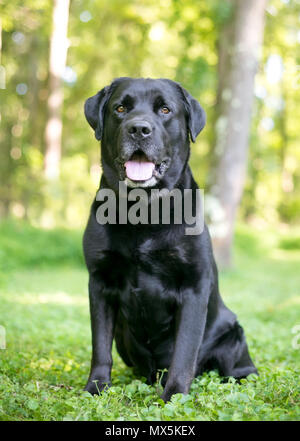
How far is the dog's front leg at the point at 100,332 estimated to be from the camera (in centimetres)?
316

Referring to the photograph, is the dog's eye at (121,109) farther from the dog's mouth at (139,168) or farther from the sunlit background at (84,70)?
the sunlit background at (84,70)

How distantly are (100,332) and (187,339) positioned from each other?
58cm

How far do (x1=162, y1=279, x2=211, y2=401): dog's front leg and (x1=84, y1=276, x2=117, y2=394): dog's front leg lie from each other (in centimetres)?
45

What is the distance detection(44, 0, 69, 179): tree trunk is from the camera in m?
Answer: 14.6

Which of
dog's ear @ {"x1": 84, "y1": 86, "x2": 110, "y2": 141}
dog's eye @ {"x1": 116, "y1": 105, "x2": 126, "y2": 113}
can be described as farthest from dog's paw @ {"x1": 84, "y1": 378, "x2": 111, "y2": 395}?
dog's eye @ {"x1": 116, "y1": 105, "x2": 126, "y2": 113}

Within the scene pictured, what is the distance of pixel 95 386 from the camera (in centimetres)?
310

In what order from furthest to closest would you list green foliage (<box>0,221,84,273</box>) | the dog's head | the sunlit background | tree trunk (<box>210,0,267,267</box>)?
the sunlit background, green foliage (<box>0,221,84,273</box>), tree trunk (<box>210,0,267,267</box>), the dog's head

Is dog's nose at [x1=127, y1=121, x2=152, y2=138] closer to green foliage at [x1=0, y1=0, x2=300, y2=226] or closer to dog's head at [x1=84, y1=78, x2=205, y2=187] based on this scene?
dog's head at [x1=84, y1=78, x2=205, y2=187]

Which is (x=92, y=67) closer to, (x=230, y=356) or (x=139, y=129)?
(x=139, y=129)

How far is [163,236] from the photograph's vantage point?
3.08m

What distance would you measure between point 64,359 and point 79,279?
20.7ft

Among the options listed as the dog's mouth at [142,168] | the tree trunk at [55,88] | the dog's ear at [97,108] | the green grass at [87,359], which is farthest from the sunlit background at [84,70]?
the dog's mouth at [142,168]

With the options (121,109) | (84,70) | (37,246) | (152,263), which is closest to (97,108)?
(121,109)

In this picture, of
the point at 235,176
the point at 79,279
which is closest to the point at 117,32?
the point at 235,176
